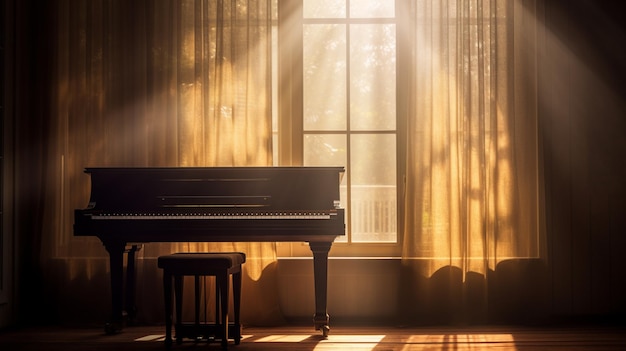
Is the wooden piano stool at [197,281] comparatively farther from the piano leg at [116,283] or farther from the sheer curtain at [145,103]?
the sheer curtain at [145,103]

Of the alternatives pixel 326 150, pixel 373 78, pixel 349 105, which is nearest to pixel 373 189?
pixel 326 150

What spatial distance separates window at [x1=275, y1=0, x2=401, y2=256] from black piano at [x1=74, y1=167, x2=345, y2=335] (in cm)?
72

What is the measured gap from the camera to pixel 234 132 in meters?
4.69

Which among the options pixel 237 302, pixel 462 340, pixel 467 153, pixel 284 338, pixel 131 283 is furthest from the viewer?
pixel 467 153

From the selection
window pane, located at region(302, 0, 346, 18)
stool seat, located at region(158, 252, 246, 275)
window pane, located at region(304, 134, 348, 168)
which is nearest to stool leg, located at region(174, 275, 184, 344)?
stool seat, located at region(158, 252, 246, 275)

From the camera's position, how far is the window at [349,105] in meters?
4.88

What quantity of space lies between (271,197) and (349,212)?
907mm

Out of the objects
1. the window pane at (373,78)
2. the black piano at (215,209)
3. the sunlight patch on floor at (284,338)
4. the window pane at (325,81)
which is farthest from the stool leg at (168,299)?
the window pane at (373,78)

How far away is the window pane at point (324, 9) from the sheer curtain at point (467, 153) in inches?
20.6

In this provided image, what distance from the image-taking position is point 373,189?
16.0 feet

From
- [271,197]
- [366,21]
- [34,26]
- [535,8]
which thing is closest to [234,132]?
[271,197]

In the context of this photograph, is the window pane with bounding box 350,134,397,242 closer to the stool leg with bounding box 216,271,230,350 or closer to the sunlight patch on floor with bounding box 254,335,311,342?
the sunlight patch on floor with bounding box 254,335,311,342

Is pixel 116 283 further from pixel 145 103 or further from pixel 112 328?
pixel 145 103

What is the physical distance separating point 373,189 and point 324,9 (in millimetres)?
1347
